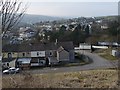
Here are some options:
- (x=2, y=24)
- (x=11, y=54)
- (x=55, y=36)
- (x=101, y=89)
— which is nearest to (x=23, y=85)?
(x=101, y=89)

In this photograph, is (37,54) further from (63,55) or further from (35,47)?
(63,55)

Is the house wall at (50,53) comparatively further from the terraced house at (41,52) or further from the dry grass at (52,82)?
the dry grass at (52,82)

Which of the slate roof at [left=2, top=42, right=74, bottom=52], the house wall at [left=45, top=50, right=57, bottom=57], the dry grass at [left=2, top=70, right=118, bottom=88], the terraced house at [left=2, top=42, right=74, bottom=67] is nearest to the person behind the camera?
the dry grass at [left=2, top=70, right=118, bottom=88]

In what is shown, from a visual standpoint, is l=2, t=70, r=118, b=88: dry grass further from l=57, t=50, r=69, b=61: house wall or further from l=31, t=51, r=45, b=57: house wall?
l=31, t=51, r=45, b=57: house wall

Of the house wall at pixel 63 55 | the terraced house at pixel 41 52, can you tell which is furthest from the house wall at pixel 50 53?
the house wall at pixel 63 55

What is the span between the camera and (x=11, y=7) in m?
2.91

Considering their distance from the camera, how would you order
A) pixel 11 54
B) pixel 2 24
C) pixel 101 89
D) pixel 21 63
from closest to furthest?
pixel 2 24 → pixel 101 89 → pixel 21 63 → pixel 11 54

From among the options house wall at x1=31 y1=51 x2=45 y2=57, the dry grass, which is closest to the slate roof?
house wall at x1=31 y1=51 x2=45 y2=57

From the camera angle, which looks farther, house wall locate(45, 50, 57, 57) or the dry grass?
house wall locate(45, 50, 57, 57)

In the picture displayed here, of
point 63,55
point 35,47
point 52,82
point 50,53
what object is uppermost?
point 35,47

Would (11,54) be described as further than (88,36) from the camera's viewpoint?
No

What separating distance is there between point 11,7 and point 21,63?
14.2m

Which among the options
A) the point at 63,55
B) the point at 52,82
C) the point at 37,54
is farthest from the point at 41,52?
the point at 52,82

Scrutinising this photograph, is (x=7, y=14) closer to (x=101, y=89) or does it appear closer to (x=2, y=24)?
(x=2, y=24)
